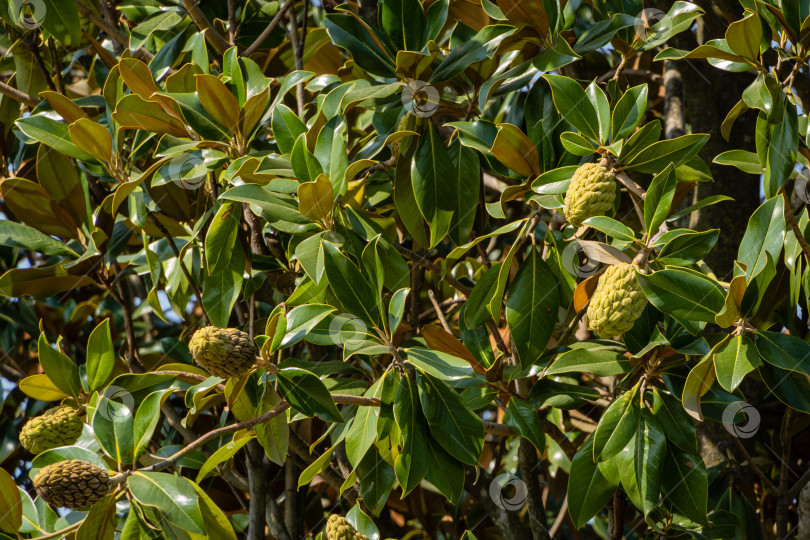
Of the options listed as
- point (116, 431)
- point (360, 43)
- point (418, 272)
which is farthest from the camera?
point (418, 272)

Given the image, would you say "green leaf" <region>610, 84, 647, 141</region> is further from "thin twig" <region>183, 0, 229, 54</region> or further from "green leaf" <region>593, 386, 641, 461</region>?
"thin twig" <region>183, 0, 229, 54</region>

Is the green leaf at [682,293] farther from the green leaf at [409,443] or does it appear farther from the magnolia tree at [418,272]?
the green leaf at [409,443]

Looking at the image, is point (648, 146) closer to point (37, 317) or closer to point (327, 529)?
point (327, 529)

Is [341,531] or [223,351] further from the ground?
[223,351]

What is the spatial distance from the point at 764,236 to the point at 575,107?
304 millimetres

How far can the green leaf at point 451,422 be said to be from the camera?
3.41ft

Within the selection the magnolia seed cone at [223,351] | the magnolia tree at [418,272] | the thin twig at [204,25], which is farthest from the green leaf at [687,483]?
the thin twig at [204,25]

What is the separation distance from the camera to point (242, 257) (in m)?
1.24

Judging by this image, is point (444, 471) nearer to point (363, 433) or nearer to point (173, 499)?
point (363, 433)

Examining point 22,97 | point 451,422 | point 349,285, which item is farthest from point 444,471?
point 22,97

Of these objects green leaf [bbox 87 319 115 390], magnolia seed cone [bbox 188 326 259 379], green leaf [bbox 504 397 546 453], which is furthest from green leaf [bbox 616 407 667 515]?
green leaf [bbox 87 319 115 390]

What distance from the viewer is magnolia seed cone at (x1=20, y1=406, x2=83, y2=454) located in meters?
1.14

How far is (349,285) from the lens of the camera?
3.35ft

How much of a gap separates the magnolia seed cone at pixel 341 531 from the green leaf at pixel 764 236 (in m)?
0.63
